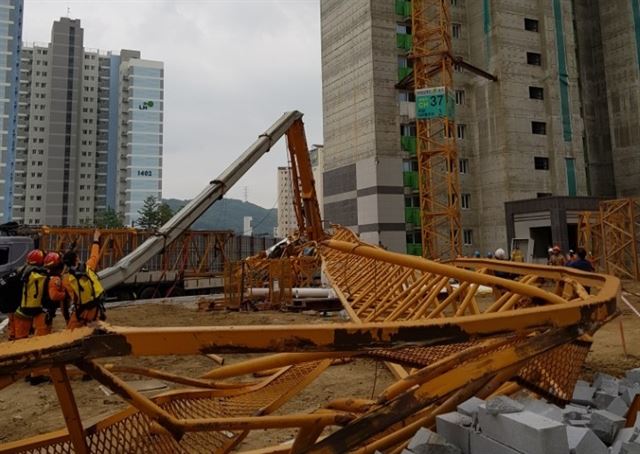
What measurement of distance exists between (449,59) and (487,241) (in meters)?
13.4

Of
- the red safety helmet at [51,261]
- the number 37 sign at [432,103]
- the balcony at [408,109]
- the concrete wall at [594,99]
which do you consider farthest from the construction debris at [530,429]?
the concrete wall at [594,99]

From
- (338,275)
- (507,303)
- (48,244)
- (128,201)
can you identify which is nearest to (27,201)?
(128,201)

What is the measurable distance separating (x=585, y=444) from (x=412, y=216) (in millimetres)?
30552

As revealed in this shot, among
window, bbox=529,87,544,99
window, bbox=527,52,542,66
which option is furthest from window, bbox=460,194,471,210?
window, bbox=527,52,542,66

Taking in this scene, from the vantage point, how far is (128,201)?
254ft

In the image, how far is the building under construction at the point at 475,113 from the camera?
31.4 meters

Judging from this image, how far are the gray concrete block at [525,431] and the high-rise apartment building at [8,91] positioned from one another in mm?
76135

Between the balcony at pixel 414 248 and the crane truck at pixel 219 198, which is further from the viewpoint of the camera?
the balcony at pixel 414 248

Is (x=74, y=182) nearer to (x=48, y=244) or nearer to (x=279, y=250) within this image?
(x=48, y=244)

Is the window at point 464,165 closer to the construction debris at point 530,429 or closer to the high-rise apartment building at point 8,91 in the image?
the construction debris at point 530,429

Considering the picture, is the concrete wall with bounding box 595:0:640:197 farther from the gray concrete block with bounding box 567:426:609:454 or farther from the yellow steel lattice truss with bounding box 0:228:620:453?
the gray concrete block with bounding box 567:426:609:454

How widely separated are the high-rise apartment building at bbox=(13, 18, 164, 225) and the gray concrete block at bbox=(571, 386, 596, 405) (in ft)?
257

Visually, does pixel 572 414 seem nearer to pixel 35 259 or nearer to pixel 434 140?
pixel 35 259

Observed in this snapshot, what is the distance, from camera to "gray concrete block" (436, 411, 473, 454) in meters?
→ 2.65
